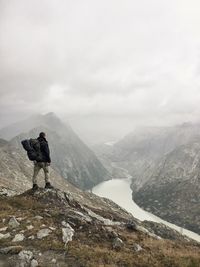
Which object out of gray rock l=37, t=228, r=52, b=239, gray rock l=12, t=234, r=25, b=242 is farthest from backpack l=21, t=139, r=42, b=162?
gray rock l=12, t=234, r=25, b=242

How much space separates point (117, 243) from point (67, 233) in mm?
4266

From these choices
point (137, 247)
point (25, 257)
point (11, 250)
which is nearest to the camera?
point (25, 257)

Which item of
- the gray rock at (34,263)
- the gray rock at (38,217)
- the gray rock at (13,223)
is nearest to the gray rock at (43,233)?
the gray rock at (13,223)

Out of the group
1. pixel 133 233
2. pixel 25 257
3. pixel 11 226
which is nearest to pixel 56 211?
pixel 11 226

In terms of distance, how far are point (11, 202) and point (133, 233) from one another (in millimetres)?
13530

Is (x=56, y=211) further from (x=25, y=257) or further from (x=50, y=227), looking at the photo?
(x=25, y=257)

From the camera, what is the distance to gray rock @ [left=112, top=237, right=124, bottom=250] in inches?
1096

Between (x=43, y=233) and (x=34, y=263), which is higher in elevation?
(x=43, y=233)

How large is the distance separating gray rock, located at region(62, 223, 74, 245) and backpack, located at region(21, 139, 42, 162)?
1045 cm

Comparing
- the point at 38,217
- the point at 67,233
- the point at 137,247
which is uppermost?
the point at 38,217

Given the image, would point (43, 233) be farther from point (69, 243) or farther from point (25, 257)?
point (25, 257)

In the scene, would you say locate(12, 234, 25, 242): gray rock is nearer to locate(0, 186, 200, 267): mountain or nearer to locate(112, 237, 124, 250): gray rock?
locate(0, 186, 200, 267): mountain

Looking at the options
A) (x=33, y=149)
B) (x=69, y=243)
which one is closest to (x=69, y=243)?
(x=69, y=243)

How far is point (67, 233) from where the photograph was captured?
29219mm
